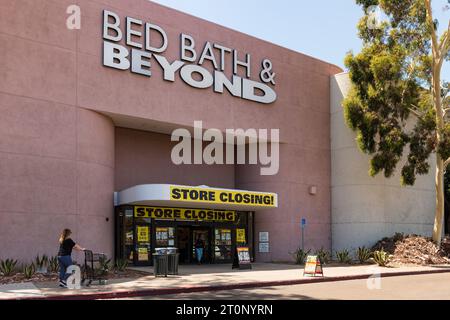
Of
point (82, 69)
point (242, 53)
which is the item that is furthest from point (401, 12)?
point (82, 69)

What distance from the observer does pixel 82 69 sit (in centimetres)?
2270

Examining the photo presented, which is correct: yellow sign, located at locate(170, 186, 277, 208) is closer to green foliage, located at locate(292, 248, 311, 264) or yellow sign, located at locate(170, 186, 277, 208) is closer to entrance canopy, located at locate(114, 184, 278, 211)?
entrance canopy, located at locate(114, 184, 278, 211)

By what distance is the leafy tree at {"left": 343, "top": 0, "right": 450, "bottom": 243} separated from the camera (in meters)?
28.9

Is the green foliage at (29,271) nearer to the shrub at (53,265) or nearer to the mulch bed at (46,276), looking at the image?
the mulch bed at (46,276)

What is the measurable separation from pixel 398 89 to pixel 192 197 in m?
12.6

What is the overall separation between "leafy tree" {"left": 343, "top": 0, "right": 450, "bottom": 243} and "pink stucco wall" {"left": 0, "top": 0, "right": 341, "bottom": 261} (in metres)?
5.04

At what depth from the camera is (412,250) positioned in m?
29.1

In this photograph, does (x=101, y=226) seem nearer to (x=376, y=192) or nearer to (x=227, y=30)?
(x=227, y=30)

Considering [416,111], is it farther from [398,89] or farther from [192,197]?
[192,197]

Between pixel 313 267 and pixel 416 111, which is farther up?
pixel 416 111

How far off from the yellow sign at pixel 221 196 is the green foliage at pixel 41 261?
5567mm

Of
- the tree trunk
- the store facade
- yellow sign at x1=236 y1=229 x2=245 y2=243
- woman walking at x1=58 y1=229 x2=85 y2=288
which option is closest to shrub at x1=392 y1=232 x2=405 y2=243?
the tree trunk

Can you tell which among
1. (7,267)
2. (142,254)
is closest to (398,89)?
(142,254)

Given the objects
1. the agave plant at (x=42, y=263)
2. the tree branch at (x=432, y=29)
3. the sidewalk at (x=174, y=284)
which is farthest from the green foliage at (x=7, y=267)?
the tree branch at (x=432, y=29)
